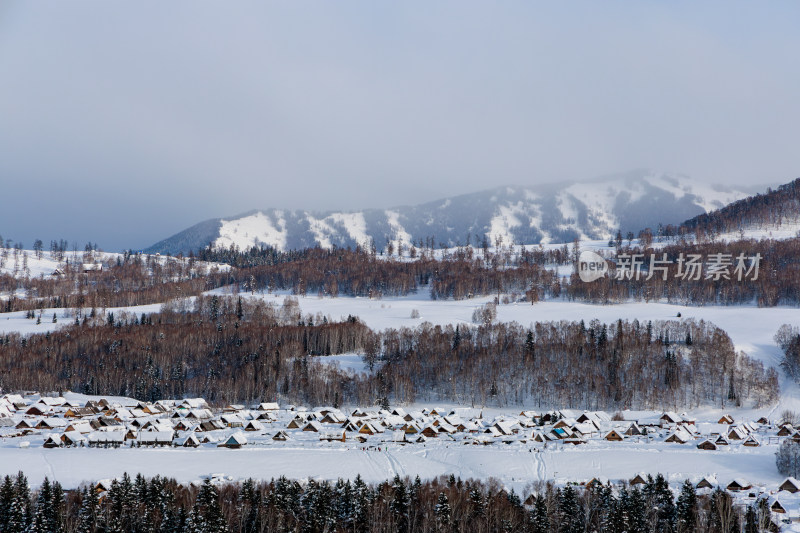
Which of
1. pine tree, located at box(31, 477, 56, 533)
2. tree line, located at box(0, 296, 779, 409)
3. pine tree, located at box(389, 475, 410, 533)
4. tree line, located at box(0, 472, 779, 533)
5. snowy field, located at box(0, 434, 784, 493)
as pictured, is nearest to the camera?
pine tree, located at box(31, 477, 56, 533)

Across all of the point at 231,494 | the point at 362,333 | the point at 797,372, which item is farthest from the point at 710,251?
the point at 231,494

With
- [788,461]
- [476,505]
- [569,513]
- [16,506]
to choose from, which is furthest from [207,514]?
[788,461]

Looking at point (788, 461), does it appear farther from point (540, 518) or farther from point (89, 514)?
point (89, 514)

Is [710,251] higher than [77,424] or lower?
higher

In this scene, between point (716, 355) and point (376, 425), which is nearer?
point (376, 425)

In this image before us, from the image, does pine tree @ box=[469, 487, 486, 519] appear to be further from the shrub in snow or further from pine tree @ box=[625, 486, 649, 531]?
the shrub in snow

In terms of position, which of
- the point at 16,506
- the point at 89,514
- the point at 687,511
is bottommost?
the point at 687,511

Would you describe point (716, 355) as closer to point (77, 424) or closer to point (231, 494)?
point (231, 494)

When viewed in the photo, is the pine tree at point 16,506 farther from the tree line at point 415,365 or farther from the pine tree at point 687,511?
the tree line at point 415,365

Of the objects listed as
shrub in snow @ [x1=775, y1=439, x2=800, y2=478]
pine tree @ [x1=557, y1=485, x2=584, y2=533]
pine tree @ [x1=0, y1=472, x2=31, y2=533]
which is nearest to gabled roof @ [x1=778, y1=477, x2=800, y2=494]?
shrub in snow @ [x1=775, y1=439, x2=800, y2=478]

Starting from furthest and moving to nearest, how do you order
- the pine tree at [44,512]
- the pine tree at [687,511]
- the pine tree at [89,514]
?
the pine tree at [687,511] → the pine tree at [89,514] → the pine tree at [44,512]

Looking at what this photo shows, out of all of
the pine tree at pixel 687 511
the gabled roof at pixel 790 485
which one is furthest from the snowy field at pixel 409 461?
the pine tree at pixel 687 511

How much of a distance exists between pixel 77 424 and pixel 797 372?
4395 inches

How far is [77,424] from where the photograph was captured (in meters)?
73.0
